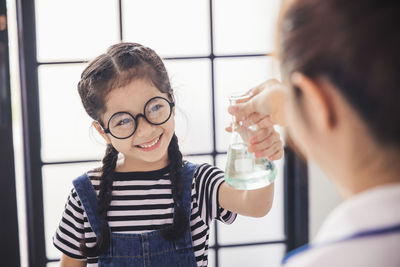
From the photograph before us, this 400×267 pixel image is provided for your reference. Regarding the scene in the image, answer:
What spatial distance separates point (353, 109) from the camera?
37 cm

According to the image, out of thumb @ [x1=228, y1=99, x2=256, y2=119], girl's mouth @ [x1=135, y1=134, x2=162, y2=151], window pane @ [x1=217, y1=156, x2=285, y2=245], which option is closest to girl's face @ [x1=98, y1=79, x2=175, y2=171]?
girl's mouth @ [x1=135, y1=134, x2=162, y2=151]

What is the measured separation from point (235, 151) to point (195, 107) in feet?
3.08

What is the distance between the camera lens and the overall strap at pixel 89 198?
103cm

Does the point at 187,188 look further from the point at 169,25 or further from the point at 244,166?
the point at 169,25

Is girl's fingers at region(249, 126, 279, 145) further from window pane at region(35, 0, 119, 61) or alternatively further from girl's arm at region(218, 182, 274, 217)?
window pane at region(35, 0, 119, 61)

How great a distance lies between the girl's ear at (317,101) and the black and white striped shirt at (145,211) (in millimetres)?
657

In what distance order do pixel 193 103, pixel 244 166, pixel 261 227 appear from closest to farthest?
pixel 244 166 < pixel 193 103 < pixel 261 227

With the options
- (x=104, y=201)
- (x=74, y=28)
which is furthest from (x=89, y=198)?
(x=74, y=28)

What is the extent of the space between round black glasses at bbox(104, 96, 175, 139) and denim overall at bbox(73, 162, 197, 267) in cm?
20

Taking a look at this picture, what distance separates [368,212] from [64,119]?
142cm

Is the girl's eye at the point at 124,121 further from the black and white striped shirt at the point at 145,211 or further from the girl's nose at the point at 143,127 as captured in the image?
the black and white striped shirt at the point at 145,211

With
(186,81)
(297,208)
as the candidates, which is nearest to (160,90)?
(186,81)

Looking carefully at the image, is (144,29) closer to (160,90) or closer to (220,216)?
(160,90)

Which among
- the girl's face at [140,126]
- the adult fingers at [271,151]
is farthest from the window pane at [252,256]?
the adult fingers at [271,151]
